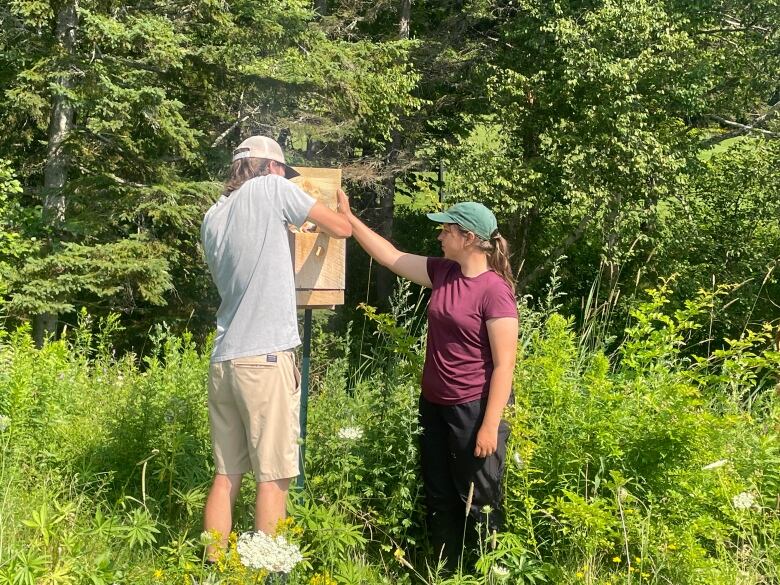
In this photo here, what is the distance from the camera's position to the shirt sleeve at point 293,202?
286 centimetres

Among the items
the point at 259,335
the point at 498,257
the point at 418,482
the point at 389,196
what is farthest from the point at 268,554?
the point at 389,196

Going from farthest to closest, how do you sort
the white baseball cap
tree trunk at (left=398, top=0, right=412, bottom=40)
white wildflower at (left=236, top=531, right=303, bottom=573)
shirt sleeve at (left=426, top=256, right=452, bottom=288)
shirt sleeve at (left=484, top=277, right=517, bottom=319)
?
1. tree trunk at (left=398, top=0, right=412, bottom=40)
2. shirt sleeve at (left=426, top=256, right=452, bottom=288)
3. shirt sleeve at (left=484, top=277, right=517, bottom=319)
4. the white baseball cap
5. white wildflower at (left=236, top=531, right=303, bottom=573)

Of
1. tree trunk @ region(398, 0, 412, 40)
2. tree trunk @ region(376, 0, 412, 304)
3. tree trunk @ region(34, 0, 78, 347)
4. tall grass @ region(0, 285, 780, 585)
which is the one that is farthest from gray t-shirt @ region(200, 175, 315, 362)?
tree trunk @ region(398, 0, 412, 40)

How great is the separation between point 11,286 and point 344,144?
6.97 m

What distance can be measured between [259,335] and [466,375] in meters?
0.87

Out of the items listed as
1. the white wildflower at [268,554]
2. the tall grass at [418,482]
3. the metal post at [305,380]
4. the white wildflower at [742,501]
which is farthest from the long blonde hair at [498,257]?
the white wildflower at [268,554]

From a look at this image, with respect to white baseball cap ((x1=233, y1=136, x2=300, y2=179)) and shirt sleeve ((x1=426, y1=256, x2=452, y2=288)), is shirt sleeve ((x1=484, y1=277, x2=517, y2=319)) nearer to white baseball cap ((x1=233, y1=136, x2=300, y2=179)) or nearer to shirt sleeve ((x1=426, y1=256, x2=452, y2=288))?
shirt sleeve ((x1=426, y1=256, x2=452, y2=288))

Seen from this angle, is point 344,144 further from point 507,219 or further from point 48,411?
point 48,411

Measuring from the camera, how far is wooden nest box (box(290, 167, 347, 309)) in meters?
3.27

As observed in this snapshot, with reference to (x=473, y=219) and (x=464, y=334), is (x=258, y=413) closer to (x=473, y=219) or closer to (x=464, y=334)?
(x=464, y=334)

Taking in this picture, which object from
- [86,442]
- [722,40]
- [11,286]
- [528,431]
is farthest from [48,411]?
[722,40]

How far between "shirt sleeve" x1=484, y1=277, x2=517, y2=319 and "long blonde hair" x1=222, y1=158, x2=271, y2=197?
1001 millimetres

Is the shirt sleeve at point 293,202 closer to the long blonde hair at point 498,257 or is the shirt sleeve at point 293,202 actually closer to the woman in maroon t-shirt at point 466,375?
the woman in maroon t-shirt at point 466,375

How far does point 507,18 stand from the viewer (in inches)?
646
